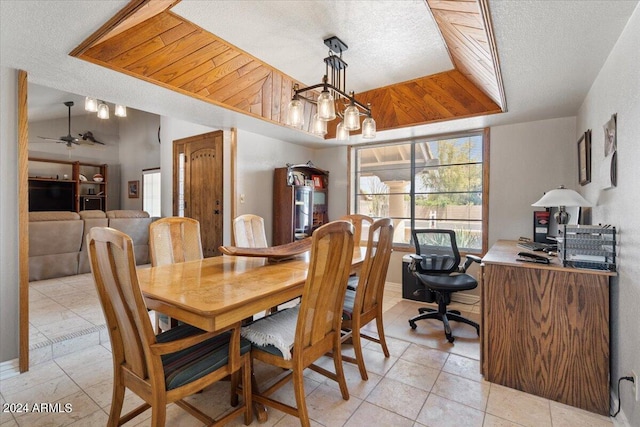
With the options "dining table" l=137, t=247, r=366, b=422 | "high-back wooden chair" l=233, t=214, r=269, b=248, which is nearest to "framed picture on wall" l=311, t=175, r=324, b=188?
"high-back wooden chair" l=233, t=214, r=269, b=248

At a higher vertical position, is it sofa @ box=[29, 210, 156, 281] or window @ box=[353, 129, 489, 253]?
window @ box=[353, 129, 489, 253]

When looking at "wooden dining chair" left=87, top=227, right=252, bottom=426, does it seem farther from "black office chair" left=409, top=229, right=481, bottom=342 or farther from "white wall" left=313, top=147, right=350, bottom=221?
"white wall" left=313, top=147, right=350, bottom=221

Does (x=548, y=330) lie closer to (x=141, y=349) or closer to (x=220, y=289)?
(x=220, y=289)

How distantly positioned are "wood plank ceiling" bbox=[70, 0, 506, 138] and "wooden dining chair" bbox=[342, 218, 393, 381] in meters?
1.33

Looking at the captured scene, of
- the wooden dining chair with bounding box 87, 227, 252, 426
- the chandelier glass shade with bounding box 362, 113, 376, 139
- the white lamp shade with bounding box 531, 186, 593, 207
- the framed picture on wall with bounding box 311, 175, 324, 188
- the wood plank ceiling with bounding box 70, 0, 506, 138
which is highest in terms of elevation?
the wood plank ceiling with bounding box 70, 0, 506, 138

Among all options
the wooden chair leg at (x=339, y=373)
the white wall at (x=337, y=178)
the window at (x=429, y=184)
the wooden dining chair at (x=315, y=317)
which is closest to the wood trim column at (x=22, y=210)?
the wooden dining chair at (x=315, y=317)

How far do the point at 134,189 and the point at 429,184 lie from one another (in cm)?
735

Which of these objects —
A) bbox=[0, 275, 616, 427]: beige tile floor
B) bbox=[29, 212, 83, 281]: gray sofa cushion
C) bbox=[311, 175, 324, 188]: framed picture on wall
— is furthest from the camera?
bbox=[311, 175, 324, 188]: framed picture on wall

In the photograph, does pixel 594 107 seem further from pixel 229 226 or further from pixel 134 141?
pixel 134 141

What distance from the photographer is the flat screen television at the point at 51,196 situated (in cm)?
741

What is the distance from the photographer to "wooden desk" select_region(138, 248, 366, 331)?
130cm

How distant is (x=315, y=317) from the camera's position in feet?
5.30

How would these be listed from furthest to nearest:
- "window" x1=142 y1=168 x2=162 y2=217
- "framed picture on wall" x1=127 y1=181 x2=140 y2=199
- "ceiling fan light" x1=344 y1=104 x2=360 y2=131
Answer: "framed picture on wall" x1=127 y1=181 x2=140 y2=199 → "window" x1=142 y1=168 x2=162 y2=217 → "ceiling fan light" x1=344 y1=104 x2=360 y2=131

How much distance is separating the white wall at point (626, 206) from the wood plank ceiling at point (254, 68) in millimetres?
635
